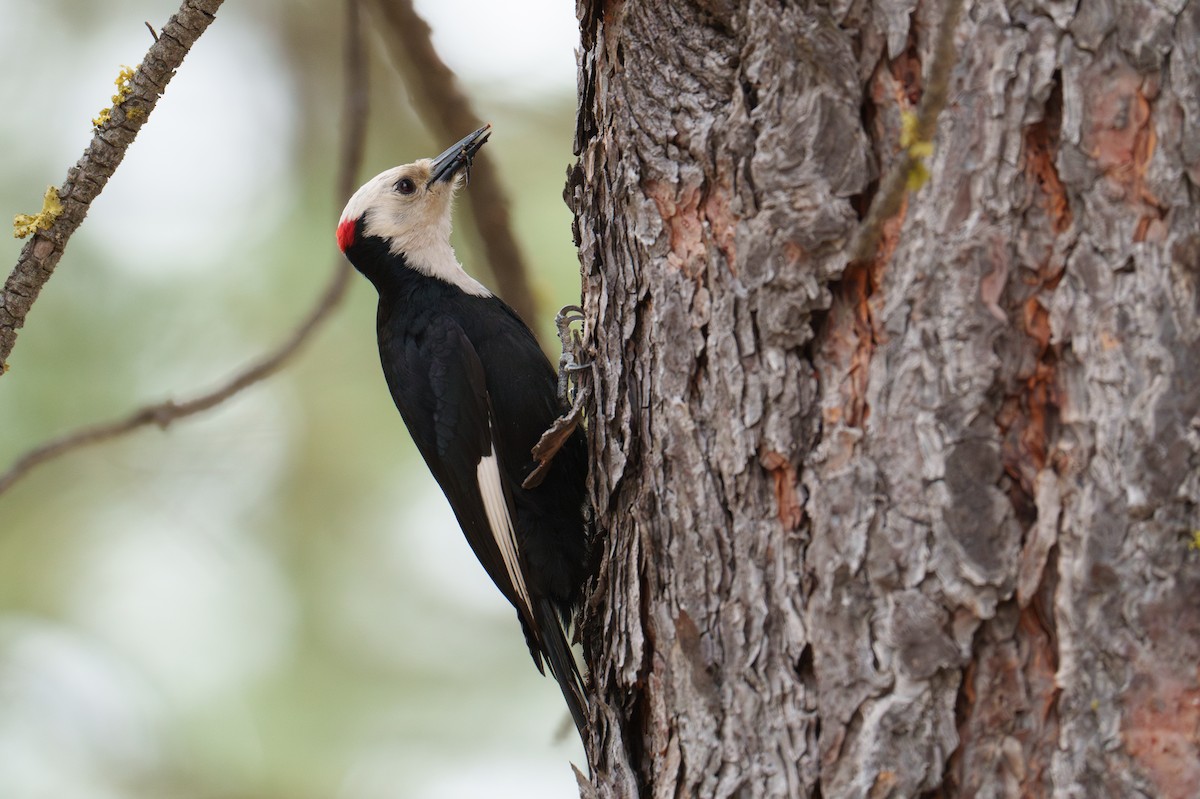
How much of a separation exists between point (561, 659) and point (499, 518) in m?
0.39

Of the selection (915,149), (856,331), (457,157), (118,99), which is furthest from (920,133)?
A: (457,157)

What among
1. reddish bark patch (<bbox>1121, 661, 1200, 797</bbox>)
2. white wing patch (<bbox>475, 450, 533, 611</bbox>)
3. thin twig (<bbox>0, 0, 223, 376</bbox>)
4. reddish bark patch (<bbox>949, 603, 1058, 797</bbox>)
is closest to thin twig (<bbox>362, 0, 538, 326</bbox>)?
white wing patch (<bbox>475, 450, 533, 611</bbox>)

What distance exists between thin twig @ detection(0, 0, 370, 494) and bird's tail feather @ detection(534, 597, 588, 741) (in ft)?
3.44

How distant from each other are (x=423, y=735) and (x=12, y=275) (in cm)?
291

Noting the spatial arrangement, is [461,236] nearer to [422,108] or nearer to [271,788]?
[422,108]

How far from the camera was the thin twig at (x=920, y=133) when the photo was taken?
1.27 m

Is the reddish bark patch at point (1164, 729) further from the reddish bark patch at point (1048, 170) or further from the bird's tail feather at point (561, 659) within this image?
the bird's tail feather at point (561, 659)

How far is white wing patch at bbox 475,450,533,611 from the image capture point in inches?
108

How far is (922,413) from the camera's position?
1.51m

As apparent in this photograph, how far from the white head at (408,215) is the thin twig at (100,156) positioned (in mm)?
1318

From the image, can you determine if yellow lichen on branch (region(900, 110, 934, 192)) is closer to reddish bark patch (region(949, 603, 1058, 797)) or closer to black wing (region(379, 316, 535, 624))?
reddish bark patch (region(949, 603, 1058, 797))

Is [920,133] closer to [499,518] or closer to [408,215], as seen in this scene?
[499,518]

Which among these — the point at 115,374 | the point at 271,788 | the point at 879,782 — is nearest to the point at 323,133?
the point at 115,374

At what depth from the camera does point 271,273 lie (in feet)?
13.2
